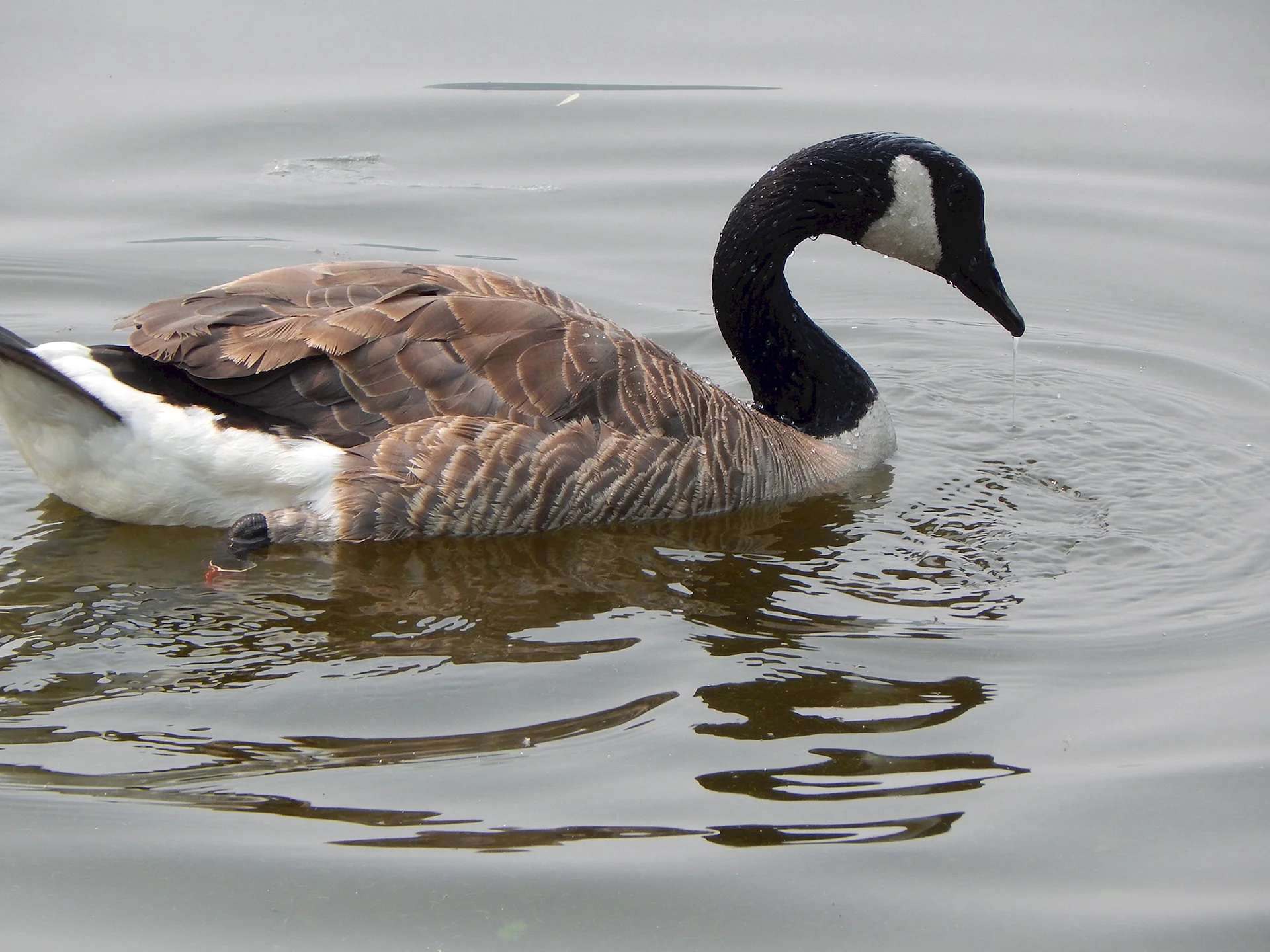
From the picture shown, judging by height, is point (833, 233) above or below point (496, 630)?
above

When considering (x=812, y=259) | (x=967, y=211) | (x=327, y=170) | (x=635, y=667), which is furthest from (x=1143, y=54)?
(x=635, y=667)

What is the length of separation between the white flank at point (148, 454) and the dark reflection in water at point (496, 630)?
23 centimetres

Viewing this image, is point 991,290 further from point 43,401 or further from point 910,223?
point 43,401

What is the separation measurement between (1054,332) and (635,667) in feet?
17.2

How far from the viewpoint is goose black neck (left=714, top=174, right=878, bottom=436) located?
29.5 feet

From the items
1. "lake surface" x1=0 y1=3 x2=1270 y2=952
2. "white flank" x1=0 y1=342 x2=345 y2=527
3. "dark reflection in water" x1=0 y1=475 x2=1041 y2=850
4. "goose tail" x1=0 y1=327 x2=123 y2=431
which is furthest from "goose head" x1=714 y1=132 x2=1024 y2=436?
"goose tail" x1=0 y1=327 x2=123 y2=431

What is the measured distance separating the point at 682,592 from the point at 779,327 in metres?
2.23

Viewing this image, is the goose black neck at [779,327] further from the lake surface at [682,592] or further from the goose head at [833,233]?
the lake surface at [682,592]

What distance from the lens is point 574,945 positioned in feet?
16.9

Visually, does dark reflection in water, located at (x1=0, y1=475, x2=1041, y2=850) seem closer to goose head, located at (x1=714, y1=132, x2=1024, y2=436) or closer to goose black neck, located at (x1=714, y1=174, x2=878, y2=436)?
goose black neck, located at (x1=714, y1=174, x2=878, y2=436)

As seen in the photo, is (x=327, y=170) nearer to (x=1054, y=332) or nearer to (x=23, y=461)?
(x=23, y=461)

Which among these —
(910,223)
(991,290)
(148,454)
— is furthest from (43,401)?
(991,290)

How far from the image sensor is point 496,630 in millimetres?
7051

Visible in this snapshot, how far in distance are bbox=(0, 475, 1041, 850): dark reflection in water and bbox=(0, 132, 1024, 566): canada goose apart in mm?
197
